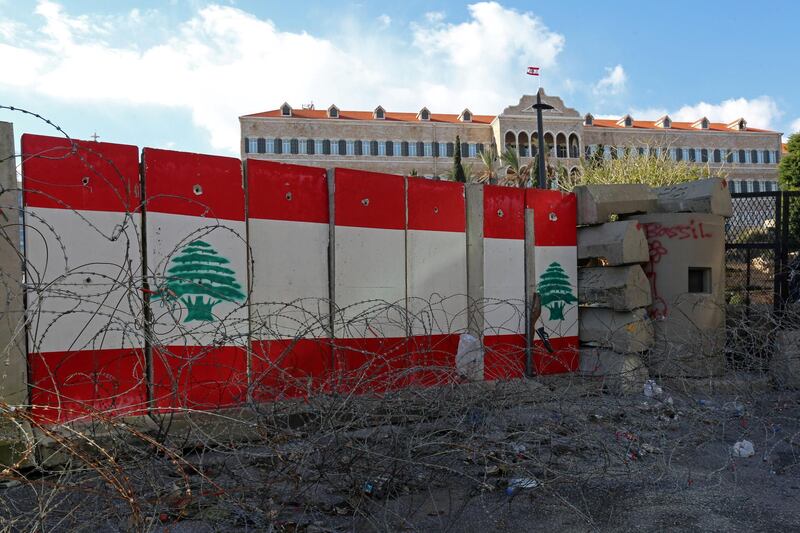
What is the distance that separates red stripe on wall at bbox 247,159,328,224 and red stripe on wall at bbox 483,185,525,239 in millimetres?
1797

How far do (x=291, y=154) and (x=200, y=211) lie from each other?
45.7 meters

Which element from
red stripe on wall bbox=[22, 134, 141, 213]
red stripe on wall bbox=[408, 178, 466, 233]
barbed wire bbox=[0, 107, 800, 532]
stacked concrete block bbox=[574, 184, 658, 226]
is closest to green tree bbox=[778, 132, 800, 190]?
stacked concrete block bbox=[574, 184, 658, 226]

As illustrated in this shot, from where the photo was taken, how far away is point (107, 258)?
400 centimetres

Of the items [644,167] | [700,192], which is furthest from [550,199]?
[644,167]

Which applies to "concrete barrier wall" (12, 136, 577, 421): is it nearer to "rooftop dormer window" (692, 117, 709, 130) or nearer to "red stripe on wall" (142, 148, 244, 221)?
"red stripe on wall" (142, 148, 244, 221)

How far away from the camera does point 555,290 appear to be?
21.3ft

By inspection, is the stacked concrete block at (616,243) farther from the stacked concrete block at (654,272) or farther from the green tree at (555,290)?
the green tree at (555,290)

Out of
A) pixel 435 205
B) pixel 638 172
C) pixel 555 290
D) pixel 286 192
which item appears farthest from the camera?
pixel 638 172

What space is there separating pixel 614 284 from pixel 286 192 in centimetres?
359

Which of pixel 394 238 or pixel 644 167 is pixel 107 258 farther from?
pixel 644 167

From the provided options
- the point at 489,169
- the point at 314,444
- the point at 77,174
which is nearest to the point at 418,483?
the point at 314,444

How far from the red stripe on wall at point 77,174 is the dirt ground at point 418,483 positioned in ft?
5.10

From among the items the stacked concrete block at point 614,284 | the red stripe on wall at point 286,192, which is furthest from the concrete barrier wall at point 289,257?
the stacked concrete block at point 614,284

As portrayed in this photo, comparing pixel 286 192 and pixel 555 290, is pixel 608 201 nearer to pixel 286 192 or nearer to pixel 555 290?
pixel 555 290
